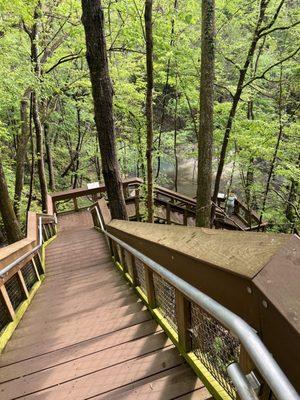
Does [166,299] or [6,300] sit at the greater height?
[166,299]

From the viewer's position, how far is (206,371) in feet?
6.39

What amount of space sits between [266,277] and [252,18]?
9.33m

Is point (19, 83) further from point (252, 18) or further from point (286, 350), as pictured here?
point (286, 350)

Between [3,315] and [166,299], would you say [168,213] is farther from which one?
[166,299]

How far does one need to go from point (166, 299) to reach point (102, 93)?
12.0 ft

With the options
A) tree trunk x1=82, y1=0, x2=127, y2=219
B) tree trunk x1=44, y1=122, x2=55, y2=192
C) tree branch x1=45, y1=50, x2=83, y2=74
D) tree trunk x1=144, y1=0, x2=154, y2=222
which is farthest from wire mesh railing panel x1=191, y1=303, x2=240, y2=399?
tree trunk x1=44, y1=122, x2=55, y2=192

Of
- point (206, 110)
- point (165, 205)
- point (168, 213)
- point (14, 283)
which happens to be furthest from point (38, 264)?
point (165, 205)

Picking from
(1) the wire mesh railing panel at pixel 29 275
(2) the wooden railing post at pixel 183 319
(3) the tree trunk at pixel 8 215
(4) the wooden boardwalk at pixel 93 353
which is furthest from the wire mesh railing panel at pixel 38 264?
(2) the wooden railing post at pixel 183 319

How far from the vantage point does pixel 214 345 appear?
186 cm

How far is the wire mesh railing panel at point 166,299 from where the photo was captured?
2572 millimetres

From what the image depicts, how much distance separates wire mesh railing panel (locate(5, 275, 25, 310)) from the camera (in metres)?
3.93

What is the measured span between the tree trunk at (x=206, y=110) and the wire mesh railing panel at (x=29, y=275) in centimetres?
332

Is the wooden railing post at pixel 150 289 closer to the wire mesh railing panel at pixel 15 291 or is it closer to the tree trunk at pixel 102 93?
the wire mesh railing panel at pixel 15 291

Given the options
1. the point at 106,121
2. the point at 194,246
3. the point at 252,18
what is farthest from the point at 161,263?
the point at 252,18
